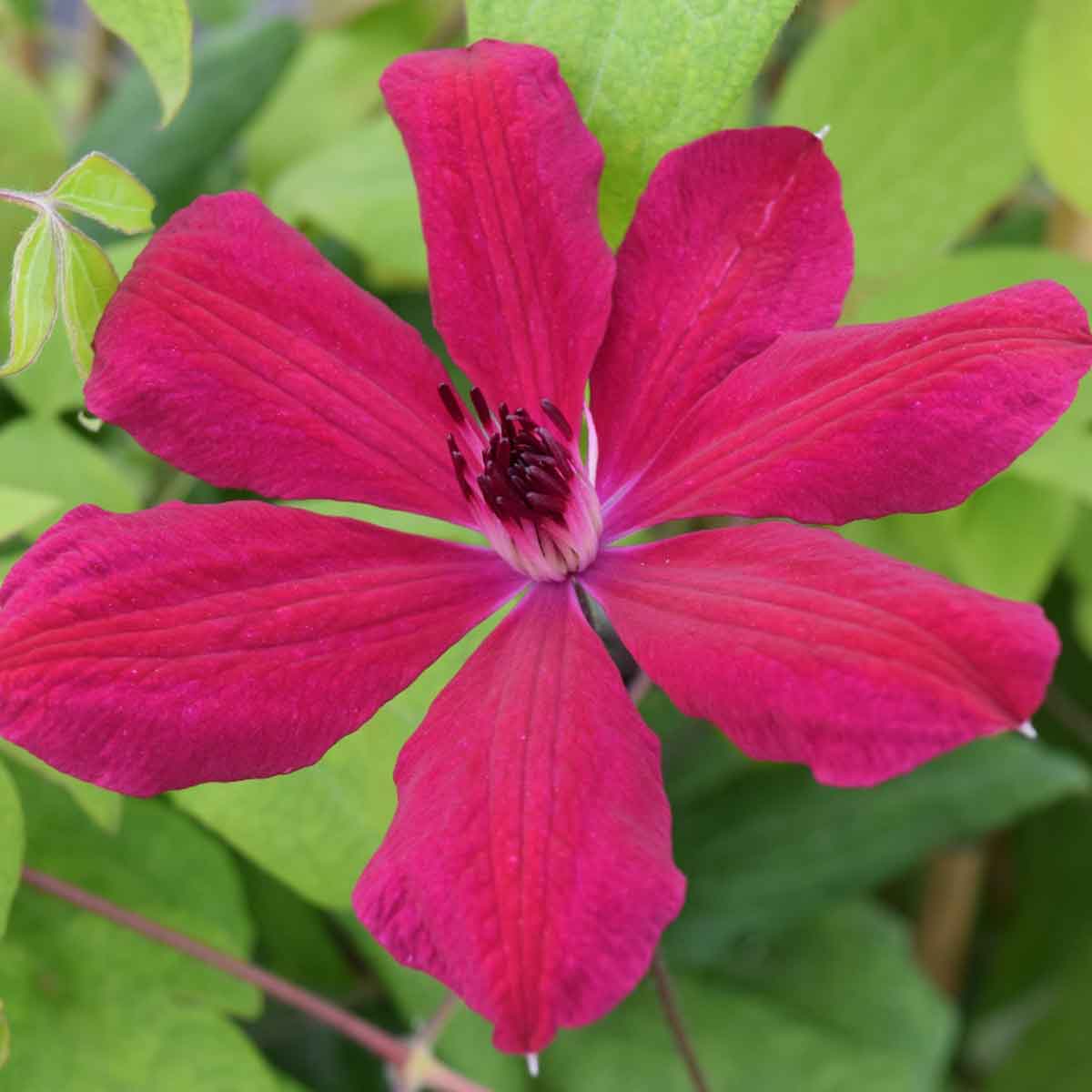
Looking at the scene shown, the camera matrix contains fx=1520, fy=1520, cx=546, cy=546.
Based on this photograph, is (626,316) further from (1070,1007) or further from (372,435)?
(1070,1007)

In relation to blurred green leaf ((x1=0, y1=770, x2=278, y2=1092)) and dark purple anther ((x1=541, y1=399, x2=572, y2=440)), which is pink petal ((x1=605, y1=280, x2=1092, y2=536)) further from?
blurred green leaf ((x1=0, y1=770, x2=278, y2=1092))

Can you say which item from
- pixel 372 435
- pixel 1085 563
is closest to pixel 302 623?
pixel 372 435

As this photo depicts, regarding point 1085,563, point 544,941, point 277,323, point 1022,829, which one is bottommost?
point 1022,829

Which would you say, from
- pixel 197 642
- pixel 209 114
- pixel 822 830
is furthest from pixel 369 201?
pixel 822 830

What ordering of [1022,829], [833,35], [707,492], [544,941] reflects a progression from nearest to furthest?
[544,941]
[707,492]
[833,35]
[1022,829]

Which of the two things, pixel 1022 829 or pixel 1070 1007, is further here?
pixel 1022 829

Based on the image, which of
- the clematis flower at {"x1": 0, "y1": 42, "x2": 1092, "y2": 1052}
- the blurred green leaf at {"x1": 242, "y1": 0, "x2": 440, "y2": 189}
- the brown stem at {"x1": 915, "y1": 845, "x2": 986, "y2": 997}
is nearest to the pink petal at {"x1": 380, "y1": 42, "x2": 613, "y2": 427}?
the clematis flower at {"x1": 0, "y1": 42, "x2": 1092, "y2": 1052}
